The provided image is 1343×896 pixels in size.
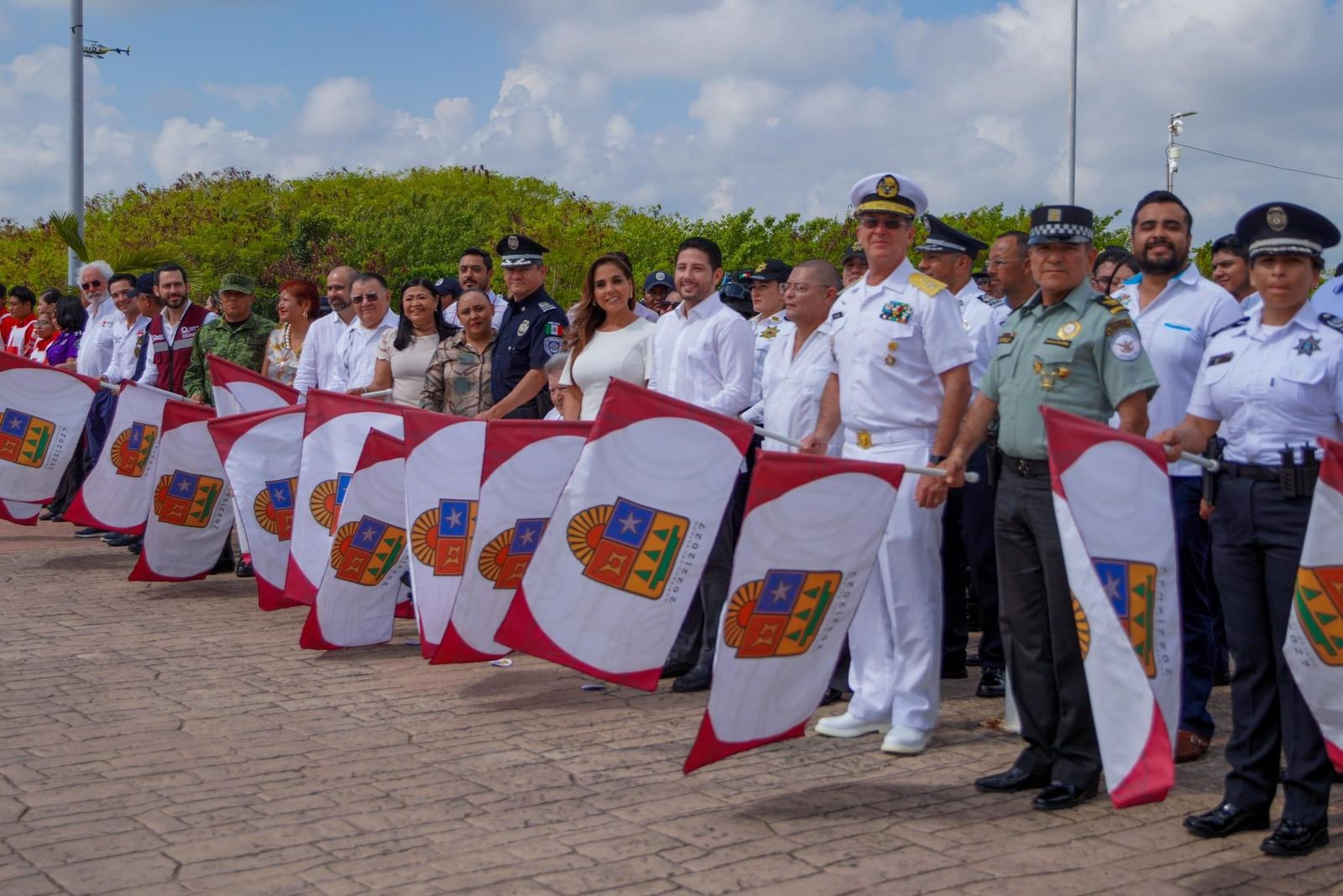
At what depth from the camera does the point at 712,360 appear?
7.23 metres

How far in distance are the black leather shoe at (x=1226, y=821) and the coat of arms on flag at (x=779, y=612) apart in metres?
1.39

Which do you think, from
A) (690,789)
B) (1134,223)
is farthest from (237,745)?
(1134,223)

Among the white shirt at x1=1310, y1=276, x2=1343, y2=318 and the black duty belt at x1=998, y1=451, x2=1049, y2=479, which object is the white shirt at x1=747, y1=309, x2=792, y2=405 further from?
the black duty belt at x1=998, y1=451, x2=1049, y2=479

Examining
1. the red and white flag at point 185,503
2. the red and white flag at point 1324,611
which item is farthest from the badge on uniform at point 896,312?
the red and white flag at point 185,503

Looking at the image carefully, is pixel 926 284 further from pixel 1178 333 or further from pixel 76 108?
pixel 76 108

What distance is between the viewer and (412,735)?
19.8 feet

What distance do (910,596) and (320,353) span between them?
18.8ft

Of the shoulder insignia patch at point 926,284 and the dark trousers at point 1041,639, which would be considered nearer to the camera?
the dark trousers at point 1041,639

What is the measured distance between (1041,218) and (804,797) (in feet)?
7.34

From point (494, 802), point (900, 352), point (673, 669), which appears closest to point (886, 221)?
point (900, 352)

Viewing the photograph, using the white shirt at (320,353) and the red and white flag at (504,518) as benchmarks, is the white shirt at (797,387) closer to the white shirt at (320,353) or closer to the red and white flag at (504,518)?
the red and white flag at (504,518)

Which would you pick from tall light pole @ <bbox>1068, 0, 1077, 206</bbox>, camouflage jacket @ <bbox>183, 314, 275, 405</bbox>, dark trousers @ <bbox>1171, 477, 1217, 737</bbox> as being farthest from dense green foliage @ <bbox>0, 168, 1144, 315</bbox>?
dark trousers @ <bbox>1171, 477, 1217, 737</bbox>

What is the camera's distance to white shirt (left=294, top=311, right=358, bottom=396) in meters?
10.3

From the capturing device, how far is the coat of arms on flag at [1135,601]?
458 cm
